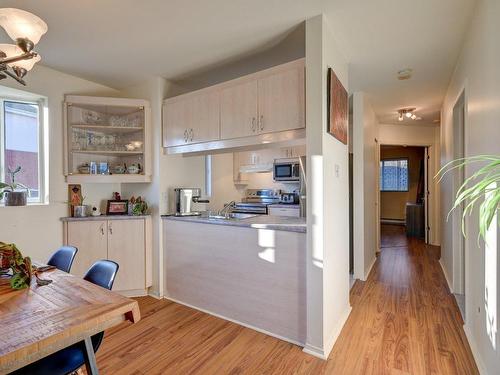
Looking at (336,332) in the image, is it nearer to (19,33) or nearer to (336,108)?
(336,108)

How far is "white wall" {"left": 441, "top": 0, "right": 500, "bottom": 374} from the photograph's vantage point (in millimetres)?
1603

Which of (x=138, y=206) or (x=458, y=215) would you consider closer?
(x=458, y=215)

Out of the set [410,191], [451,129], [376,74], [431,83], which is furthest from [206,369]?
[410,191]

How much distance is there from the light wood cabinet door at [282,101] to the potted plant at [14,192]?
8.00ft

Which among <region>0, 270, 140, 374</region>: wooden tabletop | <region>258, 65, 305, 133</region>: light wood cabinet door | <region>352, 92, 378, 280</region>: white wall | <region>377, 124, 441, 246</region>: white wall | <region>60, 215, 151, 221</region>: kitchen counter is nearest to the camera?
<region>0, 270, 140, 374</region>: wooden tabletop

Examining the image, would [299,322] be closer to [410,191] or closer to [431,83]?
[431,83]

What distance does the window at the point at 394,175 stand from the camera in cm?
827

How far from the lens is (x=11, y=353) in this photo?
94 centimetres

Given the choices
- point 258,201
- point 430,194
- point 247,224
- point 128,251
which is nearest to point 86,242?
point 128,251

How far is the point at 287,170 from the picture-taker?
4707 millimetres

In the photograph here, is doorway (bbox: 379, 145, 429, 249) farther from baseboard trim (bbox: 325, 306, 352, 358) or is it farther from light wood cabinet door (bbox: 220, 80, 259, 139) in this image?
light wood cabinet door (bbox: 220, 80, 259, 139)

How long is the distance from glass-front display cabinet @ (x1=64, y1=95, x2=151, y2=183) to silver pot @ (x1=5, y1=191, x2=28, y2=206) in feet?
1.46

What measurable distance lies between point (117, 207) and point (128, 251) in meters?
0.58

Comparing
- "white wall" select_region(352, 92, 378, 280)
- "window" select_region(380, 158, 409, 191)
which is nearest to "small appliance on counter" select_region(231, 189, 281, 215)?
"white wall" select_region(352, 92, 378, 280)
